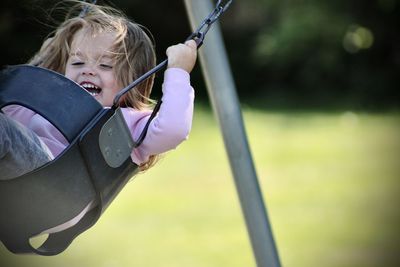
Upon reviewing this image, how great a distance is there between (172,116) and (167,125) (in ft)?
0.07

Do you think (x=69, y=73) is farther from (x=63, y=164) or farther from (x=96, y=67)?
(x=63, y=164)

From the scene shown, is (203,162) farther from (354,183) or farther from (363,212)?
(363,212)

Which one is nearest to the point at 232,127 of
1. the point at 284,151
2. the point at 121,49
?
the point at 121,49

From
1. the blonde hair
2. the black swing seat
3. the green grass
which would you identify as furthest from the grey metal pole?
the green grass

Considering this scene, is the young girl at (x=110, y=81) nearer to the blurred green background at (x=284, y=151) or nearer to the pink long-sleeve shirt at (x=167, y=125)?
the pink long-sleeve shirt at (x=167, y=125)

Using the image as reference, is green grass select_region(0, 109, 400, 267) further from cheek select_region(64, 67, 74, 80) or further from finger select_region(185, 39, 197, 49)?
finger select_region(185, 39, 197, 49)

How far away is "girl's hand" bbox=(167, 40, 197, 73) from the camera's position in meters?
1.80

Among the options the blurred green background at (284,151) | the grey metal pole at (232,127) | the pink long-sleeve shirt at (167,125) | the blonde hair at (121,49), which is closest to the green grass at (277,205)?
the blurred green background at (284,151)

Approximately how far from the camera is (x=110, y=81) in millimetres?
1943

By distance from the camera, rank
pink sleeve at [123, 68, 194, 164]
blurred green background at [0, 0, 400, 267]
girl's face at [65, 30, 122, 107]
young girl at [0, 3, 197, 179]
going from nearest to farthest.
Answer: young girl at [0, 3, 197, 179] < pink sleeve at [123, 68, 194, 164] < girl's face at [65, 30, 122, 107] < blurred green background at [0, 0, 400, 267]

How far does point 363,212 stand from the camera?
16.8 feet

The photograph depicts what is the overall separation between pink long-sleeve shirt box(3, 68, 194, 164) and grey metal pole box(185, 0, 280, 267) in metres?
0.41

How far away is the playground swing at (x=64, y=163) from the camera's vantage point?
64.5 inches

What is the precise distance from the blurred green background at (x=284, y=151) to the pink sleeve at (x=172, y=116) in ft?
1.75
